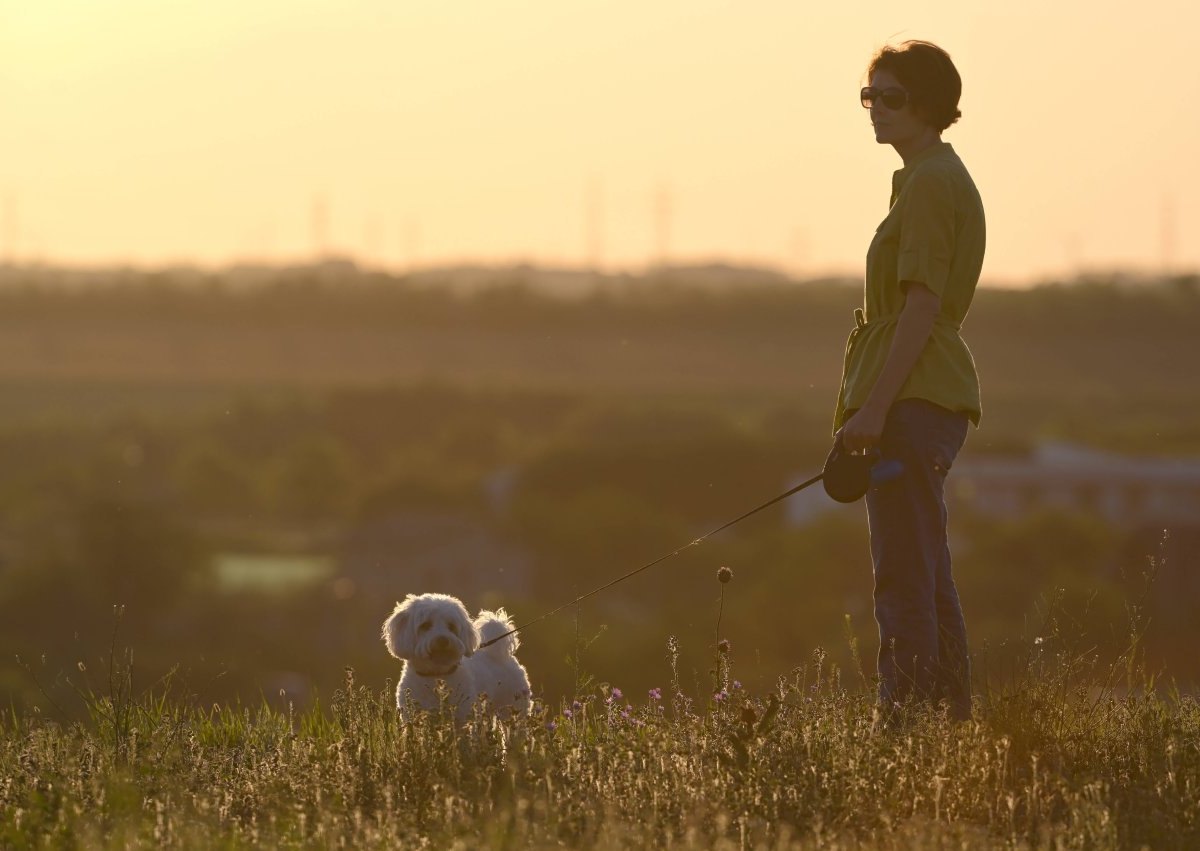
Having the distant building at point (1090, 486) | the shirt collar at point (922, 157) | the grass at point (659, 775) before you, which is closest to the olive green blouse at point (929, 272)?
the shirt collar at point (922, 157)

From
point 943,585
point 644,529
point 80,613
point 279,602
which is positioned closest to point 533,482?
point 644,529

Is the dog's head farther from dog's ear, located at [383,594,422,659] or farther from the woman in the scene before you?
the woman

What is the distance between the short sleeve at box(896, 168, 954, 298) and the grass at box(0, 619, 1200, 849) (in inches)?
50.7

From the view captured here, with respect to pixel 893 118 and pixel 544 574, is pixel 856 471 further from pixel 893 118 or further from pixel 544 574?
pixel 544 574

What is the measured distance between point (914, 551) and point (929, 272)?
0.87m

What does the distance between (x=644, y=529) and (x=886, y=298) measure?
9223 centimetres

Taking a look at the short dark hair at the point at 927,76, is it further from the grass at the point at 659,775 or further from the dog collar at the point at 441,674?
the dog collar at the point at 441,674

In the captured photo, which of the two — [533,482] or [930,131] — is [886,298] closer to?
[930,131]

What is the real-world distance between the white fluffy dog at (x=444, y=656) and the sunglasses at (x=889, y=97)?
287 cm

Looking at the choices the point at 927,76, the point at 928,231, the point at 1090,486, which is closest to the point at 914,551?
the point at 928,231

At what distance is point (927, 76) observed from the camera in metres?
5.95

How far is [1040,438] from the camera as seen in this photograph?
113000mm

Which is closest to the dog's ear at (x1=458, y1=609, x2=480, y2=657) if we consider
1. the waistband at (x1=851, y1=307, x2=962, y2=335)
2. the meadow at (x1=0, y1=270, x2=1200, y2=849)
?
the meadow at (x1=0, y1=270, x2=1200, y2=849)

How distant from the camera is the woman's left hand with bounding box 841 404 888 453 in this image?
579 centimetres
